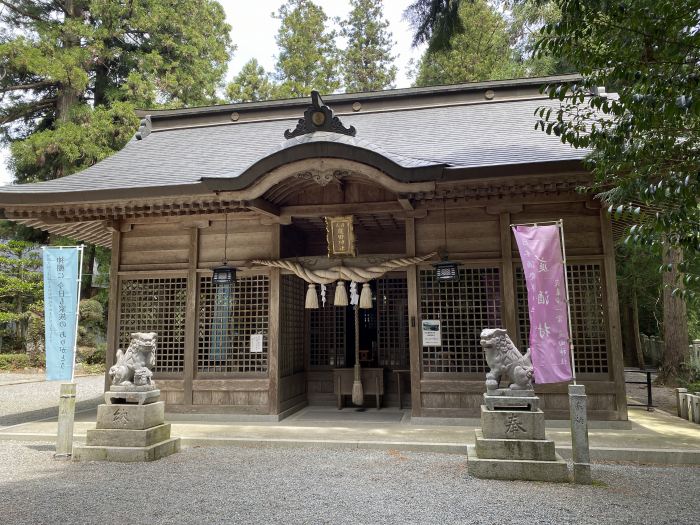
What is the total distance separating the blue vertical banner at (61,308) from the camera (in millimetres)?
6469

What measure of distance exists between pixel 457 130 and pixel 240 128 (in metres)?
5.44

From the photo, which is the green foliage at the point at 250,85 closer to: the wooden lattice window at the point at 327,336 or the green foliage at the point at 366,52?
the green foliage at the point at 366,52

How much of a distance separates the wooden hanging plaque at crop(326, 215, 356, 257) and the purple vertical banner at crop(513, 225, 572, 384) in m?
2.95

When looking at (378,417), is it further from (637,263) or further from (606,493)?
(637,263)

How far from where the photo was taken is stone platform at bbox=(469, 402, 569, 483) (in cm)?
495

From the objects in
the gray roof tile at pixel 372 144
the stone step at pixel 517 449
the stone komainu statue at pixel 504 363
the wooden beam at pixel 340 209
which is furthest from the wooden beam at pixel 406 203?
the stone step at pixel 517 449

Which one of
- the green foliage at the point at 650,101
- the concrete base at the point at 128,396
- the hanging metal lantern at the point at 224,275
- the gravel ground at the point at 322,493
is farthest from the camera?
the hanging metal lantern at the point at 224,275

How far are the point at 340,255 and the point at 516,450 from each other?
4.34m

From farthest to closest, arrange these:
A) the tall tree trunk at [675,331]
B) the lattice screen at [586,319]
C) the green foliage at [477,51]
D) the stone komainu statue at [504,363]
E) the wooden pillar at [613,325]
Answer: the green foliage at [477,51], the tall tree trunk at [675,331], the lattice screen at [586,319], the wooden pillar at [613,325], the stone komainu statue at [504,363]

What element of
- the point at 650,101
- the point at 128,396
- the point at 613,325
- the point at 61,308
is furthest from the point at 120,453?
the point at 613,325

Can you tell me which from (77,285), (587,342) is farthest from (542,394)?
(77,285)

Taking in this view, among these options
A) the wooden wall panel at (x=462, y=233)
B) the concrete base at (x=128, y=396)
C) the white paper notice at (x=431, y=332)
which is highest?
the wooden wall panel at (x=462, y=233)

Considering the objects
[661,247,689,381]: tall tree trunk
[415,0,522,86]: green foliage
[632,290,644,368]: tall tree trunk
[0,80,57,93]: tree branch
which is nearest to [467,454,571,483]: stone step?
[661,247,689,381]: tall tree trunk

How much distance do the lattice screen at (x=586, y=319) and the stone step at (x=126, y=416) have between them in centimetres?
566
